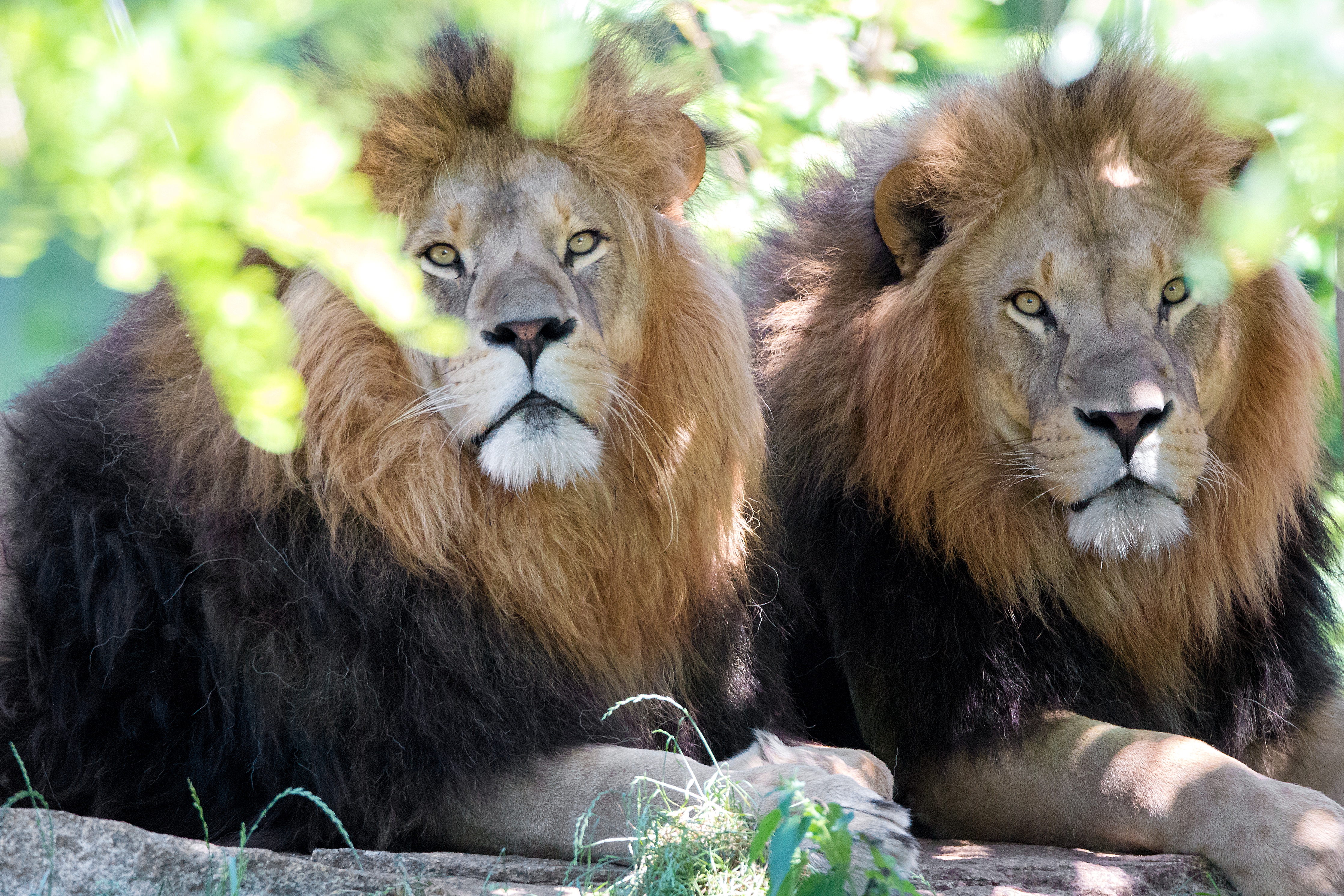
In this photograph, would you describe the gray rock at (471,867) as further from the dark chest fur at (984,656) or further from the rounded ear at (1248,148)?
the rounded ear at (1248,148)

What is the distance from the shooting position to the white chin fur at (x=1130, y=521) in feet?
10.5

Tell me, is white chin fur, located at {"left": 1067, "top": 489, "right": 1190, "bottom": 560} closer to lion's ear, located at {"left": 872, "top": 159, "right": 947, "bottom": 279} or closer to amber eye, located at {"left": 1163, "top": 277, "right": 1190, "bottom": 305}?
amber eye, located at {"left": 1163, "top": 277, "right": 1190, "bottom": 305}

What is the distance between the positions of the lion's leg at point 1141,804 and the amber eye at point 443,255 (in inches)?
70.0

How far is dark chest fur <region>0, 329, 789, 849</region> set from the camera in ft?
10.0

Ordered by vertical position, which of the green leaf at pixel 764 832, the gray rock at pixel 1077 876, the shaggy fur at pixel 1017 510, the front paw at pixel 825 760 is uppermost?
the shaggy fur at pixel 1017 510

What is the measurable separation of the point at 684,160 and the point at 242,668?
168cm

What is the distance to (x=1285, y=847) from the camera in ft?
9.04

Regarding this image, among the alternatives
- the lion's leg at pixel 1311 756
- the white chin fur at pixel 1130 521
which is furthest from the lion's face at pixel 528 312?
the lion's leg at pixel 1311 756

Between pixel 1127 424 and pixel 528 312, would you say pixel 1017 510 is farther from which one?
pixel 528 312

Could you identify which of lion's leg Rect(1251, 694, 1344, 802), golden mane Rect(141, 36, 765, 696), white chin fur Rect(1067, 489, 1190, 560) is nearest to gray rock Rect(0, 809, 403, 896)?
→ golden mane Rect(141, 36, 765, 696)

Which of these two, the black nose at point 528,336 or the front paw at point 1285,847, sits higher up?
the black nose at point 528,336

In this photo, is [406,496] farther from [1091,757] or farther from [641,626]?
[1091,757]

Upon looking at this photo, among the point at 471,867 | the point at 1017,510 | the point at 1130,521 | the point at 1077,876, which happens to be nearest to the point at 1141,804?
the point at 1077,876

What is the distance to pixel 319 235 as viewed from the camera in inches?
58.1
